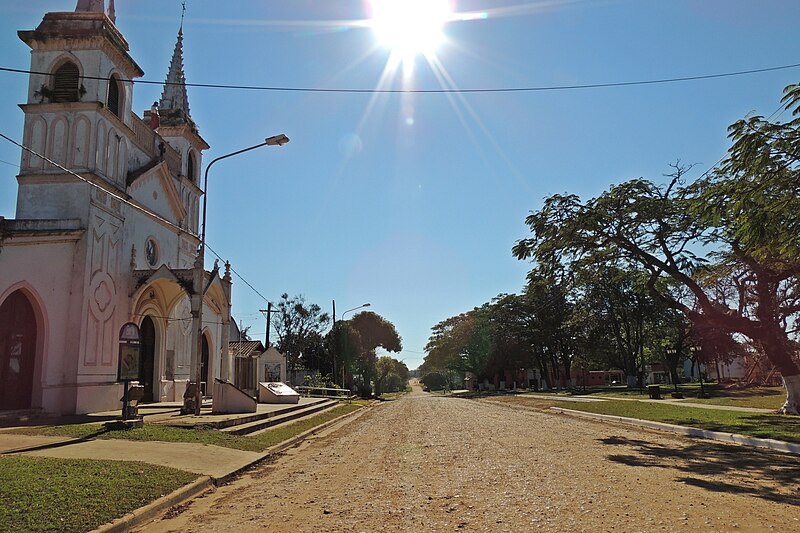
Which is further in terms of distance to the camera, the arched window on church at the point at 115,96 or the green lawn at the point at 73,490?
the arched window on church at the point at 115,96

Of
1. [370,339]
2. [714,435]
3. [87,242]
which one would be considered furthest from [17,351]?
[370,339]

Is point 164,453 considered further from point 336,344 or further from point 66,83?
point 336,344

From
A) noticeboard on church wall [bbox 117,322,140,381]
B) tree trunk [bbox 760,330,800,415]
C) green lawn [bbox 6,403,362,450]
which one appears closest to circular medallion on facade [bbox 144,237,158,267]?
noticeboard on church wall [bbox 117,322,140,381]

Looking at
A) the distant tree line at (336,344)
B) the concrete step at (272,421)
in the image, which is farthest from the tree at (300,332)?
the concrete step at (272,421)

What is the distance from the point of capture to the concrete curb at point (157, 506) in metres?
6.13

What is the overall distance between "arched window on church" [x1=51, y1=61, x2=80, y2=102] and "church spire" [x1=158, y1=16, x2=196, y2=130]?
800 centimetres

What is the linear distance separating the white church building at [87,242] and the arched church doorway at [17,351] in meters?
0.03

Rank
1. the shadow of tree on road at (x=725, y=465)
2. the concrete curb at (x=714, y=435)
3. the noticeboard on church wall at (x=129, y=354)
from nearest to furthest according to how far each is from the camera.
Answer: the shadow of tree on road at (x=725, y=465), the concrete curb at (x=714, y=435), the noticeboard on church wall at (x=129, y=354)

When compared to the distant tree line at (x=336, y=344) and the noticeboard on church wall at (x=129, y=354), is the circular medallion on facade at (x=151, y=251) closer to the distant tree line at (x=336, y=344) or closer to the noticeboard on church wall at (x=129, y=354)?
the noticeboard on church wall at (x=129, y=354)

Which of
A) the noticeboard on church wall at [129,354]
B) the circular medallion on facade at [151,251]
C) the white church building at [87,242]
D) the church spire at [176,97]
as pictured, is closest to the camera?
the noticeboard on church wall at [129,354]

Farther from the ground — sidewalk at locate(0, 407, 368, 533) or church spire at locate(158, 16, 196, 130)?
church spire at locate(158, 16, 196, 130)

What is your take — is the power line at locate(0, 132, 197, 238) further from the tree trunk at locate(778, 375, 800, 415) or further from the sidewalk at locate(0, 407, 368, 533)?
the tree trunk at locate(778, 375, 800, 415)

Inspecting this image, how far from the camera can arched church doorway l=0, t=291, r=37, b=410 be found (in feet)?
57.1

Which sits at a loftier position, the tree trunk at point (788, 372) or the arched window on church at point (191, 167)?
the arched window on church at point (191, 167)
